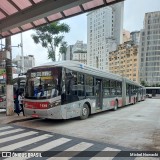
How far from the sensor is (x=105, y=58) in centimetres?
13175

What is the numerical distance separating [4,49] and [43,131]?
5.72m

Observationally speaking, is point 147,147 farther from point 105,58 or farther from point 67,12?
point 105,58

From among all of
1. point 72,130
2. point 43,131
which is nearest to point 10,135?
point 43,131

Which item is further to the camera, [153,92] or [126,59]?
[126,59]

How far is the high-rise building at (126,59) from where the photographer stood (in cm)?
12319

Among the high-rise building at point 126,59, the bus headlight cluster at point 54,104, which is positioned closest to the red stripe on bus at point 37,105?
the bus headlight cluster at point 54,104

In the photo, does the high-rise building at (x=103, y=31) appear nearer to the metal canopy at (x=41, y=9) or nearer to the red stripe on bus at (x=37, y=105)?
the red stripe on bus at (x=37, y=105)

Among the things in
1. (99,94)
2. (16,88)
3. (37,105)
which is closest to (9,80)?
(16,88)

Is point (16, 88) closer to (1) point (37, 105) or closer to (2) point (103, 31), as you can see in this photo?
(1) point (37, 105)

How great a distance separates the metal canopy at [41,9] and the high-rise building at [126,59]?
115m

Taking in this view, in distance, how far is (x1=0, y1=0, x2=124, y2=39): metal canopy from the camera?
797 cm

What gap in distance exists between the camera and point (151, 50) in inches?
5103

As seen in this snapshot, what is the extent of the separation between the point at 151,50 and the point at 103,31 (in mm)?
27681

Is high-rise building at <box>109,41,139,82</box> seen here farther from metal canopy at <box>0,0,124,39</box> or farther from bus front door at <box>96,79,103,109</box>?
metal canopy at <box>0,0,124,39</box>
